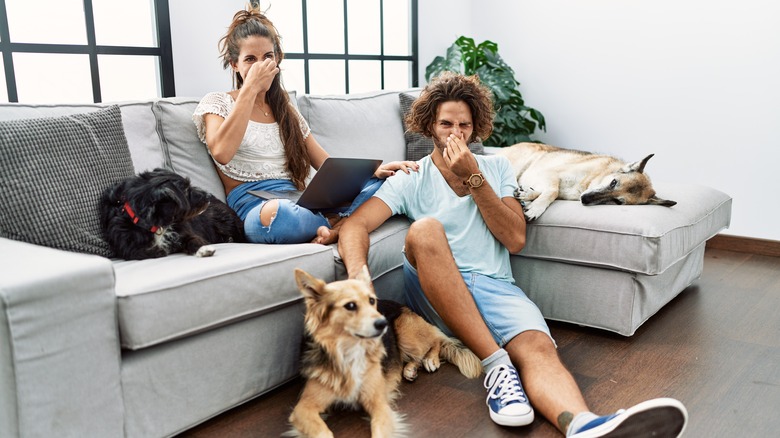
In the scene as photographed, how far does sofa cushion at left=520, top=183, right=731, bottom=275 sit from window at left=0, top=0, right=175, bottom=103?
1.98 metres

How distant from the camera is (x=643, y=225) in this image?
253 centimetres

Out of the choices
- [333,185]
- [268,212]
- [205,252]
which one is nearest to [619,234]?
[333,185]

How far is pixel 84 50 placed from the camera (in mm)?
2934

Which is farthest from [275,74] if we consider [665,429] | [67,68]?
[665,429]

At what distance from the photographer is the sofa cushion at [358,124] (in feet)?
10.3

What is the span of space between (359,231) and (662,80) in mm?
2783

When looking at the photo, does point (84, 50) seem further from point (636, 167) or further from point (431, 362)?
point (636, 167)

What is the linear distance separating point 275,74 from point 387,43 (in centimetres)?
226

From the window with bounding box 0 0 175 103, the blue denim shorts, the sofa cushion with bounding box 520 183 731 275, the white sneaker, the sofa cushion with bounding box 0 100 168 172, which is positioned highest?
the window with bounding box 0 0 175 103

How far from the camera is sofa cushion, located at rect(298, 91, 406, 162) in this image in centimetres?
314

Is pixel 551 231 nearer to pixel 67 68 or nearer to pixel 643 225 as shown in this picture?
pixel 643 225

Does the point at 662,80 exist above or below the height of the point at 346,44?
below

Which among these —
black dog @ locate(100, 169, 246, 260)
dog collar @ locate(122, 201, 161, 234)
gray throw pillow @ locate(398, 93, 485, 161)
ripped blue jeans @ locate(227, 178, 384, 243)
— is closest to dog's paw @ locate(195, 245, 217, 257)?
black dog @ locate(100, 169, 246, 260)

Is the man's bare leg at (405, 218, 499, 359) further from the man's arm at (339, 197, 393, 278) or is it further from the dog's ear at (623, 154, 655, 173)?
the dog's ear at (623, 154, 655, 173)
